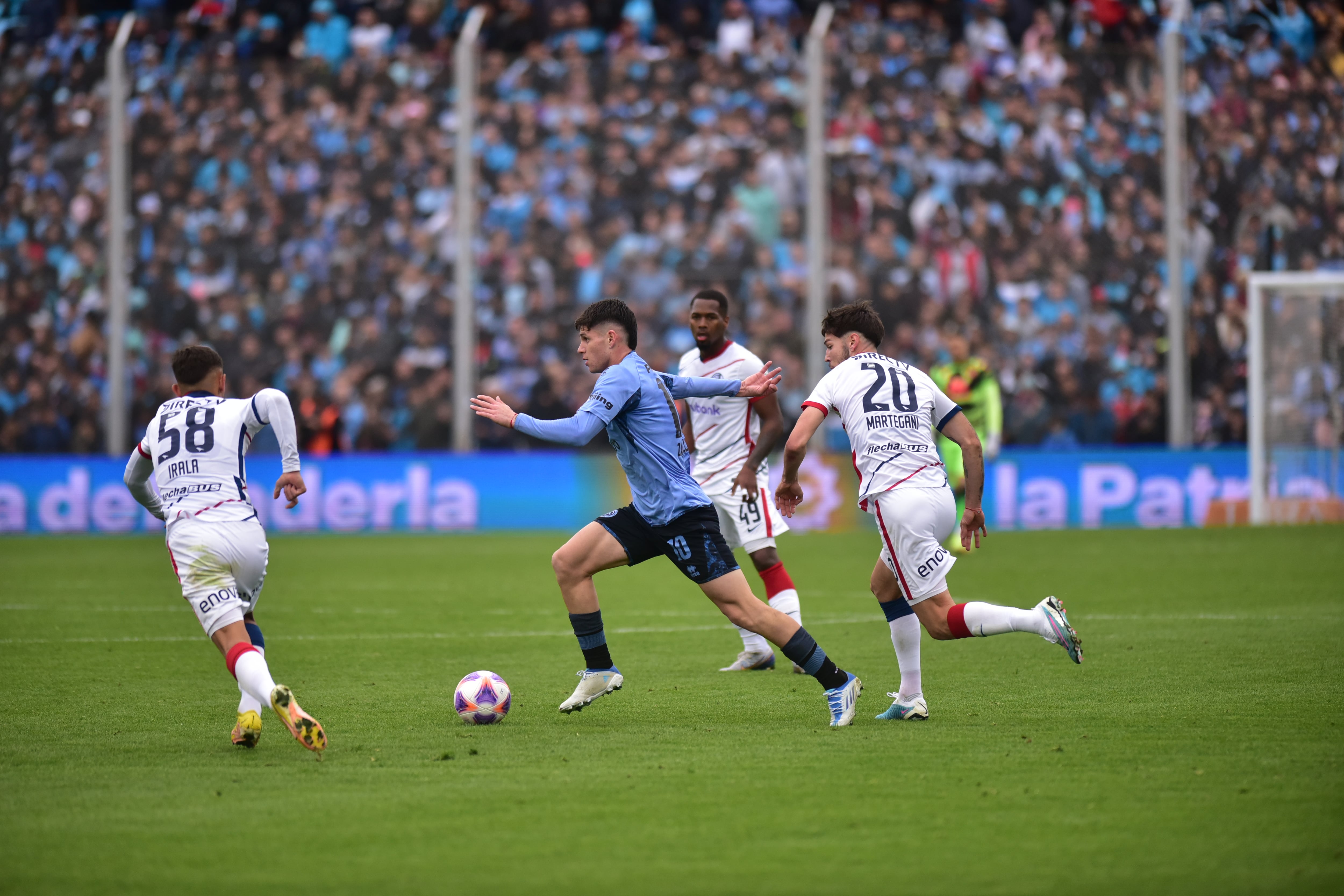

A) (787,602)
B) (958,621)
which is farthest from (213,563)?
(787,602)

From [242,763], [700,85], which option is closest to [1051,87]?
[700,85]

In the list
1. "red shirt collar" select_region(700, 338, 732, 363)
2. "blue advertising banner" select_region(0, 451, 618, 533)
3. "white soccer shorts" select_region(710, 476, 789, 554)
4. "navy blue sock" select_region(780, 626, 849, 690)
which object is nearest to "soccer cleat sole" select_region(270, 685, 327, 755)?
"navy blue sock" select_region(780, 626, 849, 690)

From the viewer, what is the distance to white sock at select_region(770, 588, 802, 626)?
9.12 m

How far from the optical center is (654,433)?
716cm

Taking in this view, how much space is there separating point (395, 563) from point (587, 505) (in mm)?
4327

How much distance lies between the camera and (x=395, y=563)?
54.0 feet

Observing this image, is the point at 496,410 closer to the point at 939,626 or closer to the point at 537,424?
the point at 537,424

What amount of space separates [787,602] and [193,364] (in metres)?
3.81

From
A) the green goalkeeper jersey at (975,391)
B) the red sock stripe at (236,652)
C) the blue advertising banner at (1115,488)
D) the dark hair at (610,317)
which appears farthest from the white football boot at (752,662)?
the blue advertising banner at (1115,488)

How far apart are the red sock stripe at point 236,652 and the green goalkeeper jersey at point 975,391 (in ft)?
36.7

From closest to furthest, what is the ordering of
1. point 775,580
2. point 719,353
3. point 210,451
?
point 210,451 < point 775,580 < point 719,353

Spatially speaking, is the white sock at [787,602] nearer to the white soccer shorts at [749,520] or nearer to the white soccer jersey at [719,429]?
the white soccer shorts at [749,520]

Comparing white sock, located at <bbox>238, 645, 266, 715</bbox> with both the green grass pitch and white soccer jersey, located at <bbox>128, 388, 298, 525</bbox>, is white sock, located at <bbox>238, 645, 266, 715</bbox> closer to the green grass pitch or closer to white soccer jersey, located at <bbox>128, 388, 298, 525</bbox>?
the green grass pitch

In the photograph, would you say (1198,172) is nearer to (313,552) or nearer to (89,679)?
(313,552)
